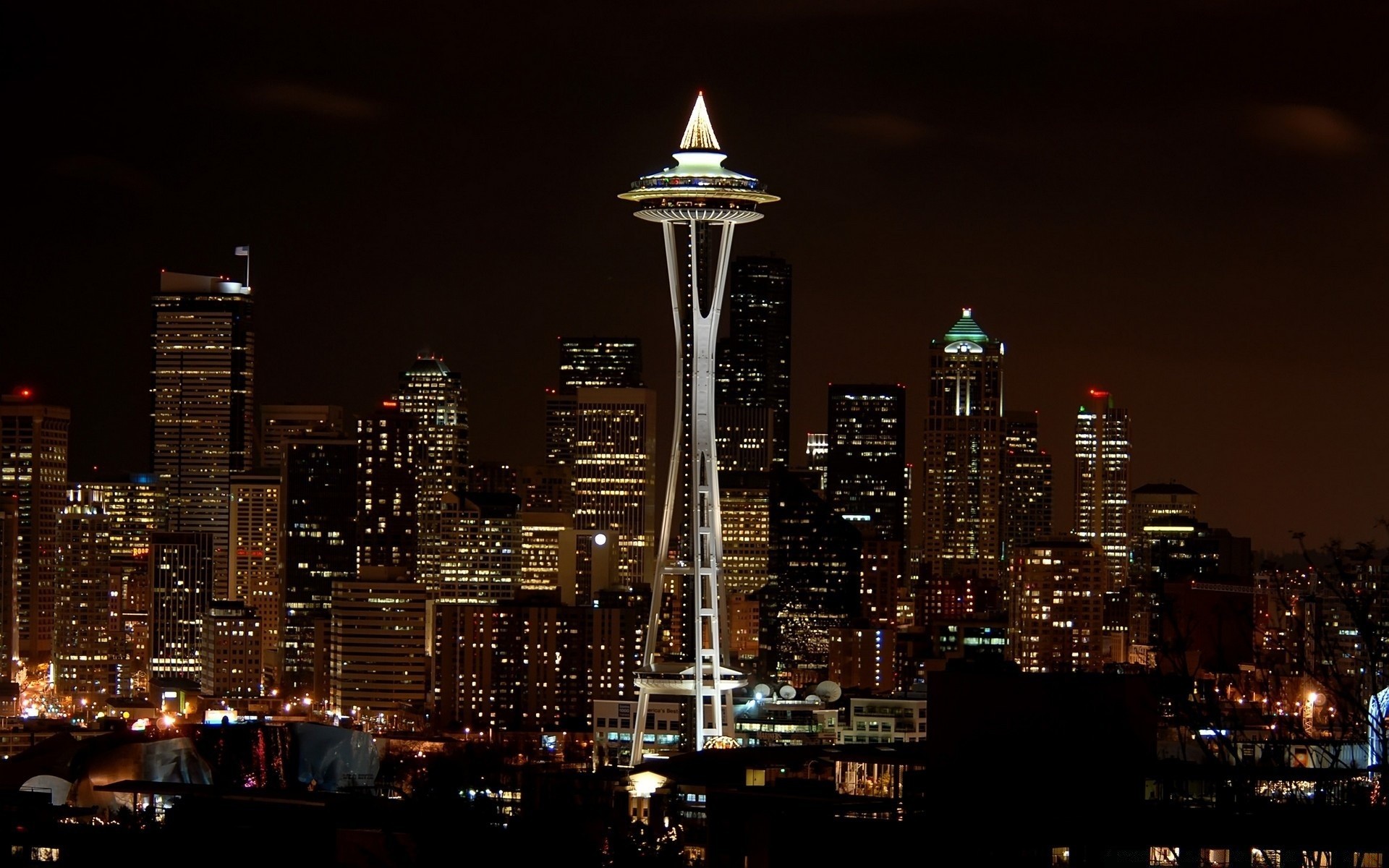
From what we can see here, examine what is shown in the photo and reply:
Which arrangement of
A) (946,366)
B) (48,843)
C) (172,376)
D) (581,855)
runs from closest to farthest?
(581,855)
(48,843)
(946,366)
(172,376)

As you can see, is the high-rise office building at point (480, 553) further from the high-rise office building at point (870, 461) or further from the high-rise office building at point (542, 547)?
the high-rise office building at point (870, 461)

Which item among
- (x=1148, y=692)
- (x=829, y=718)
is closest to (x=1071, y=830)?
(x=1148, y=692)

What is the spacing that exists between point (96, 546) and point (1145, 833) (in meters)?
71.4

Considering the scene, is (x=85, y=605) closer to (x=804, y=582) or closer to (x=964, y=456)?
(x=804, y=582)

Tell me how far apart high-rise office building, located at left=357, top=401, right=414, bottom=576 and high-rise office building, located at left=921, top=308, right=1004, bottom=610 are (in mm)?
15974

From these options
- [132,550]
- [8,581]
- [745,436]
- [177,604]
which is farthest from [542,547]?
[132,550]

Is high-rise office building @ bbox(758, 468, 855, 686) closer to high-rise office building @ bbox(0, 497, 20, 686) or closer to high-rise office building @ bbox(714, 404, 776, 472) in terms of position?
high-rise office building @ bbox(714, 404, 776, 472)

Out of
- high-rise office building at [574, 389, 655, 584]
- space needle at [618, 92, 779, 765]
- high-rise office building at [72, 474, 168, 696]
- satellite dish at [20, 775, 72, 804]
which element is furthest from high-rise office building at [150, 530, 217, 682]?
satellite dish at [20, 775, 72, 804]

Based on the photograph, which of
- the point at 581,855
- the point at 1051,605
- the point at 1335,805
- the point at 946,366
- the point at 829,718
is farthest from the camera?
the point at 946,366

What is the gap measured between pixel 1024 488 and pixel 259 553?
2525cm

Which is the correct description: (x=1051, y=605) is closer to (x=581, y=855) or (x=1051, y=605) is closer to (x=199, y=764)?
(x=199, y=764)

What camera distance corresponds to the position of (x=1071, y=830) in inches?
430

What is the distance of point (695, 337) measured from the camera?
37.1 meters

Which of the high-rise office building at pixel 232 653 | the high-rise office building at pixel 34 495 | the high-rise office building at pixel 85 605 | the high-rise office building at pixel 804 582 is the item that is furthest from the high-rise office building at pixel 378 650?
the high-rise office building at pixel 34 495
